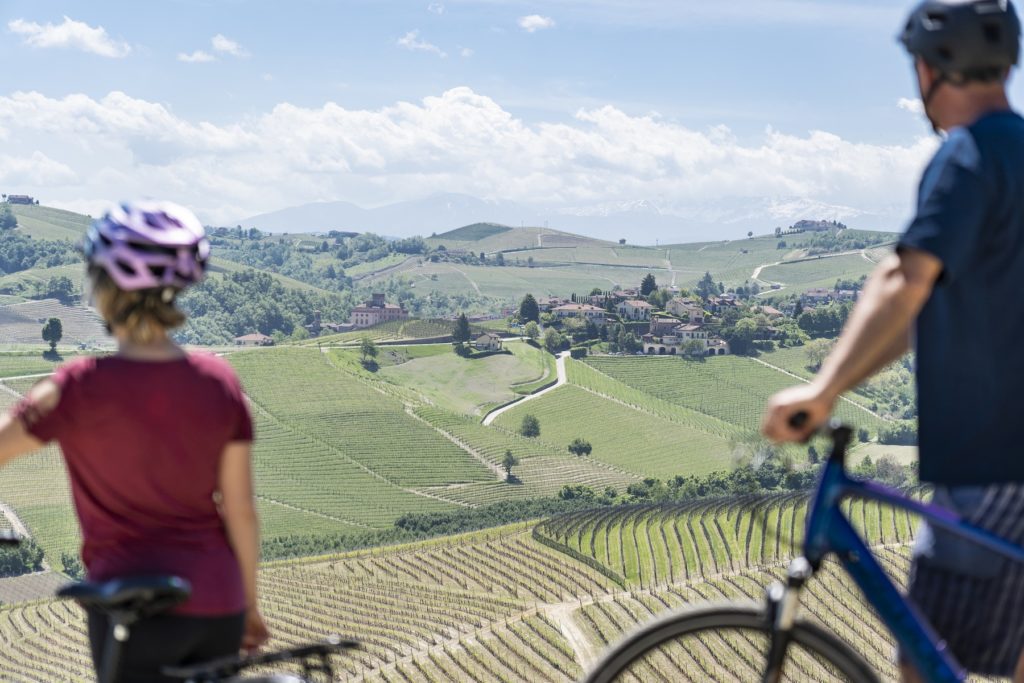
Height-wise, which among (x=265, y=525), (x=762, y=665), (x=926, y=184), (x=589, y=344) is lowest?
(x=265, y=525)

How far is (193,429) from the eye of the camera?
8.38ft

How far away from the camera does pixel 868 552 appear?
254cm

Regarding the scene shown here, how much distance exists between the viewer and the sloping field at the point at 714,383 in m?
149

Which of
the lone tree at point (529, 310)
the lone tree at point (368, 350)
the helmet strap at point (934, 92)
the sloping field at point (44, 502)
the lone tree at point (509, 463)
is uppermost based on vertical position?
the helmet strap at point (934, 92)

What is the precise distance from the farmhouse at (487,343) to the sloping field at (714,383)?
552 inches

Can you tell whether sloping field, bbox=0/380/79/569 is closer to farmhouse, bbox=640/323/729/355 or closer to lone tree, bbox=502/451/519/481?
lone tree, bbox=502/451/519/481

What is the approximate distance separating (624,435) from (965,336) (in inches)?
5245

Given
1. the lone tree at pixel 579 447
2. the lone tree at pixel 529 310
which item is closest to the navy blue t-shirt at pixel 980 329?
the lone tree at pixel 579 447

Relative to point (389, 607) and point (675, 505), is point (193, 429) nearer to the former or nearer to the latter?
point (389, 607)

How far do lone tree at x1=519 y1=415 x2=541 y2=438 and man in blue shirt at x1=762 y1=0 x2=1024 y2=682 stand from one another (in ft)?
449

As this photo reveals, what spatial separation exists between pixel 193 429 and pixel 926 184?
5.07ft

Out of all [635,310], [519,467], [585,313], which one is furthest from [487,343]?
[519,467]

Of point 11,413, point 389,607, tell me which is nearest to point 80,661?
point 389,607

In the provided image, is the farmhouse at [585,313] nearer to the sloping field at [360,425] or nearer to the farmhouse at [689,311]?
the farmhouse at [689,311]
